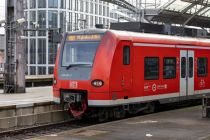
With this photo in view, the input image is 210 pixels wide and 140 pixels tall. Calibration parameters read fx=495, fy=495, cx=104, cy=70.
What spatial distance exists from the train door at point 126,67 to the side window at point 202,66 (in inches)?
188

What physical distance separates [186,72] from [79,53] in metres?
4.91

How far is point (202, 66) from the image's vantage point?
1931 centimetres

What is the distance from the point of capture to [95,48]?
14.8 m

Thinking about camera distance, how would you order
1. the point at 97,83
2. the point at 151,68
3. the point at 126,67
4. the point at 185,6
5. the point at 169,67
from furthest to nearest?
the point at 185,6, the point at 169,67, the point at 151,68, the point at 126,67, the point at 97,83

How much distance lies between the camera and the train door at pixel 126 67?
583 inches

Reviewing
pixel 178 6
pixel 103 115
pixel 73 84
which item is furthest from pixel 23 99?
pixel 178 6

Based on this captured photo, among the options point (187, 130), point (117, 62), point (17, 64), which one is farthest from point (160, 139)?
point (17, 64)

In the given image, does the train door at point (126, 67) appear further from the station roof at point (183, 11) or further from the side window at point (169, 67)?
the station roof at point (183, 11)

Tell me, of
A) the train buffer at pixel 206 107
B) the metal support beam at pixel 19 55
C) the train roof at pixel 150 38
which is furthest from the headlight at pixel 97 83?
the metal support beam at pixel 19 55

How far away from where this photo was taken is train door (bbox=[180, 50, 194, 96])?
17.9 m

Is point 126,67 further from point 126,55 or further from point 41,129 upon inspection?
point 41,129

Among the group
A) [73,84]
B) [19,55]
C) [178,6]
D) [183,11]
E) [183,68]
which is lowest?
[73,84]

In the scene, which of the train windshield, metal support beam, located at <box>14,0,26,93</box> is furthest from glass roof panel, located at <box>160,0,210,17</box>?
the train windshield

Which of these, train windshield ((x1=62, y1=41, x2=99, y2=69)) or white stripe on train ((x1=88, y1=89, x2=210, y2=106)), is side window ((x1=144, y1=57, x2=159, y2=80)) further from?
train windshield ((x1=62, y1=41, x2=99, y2=69))
